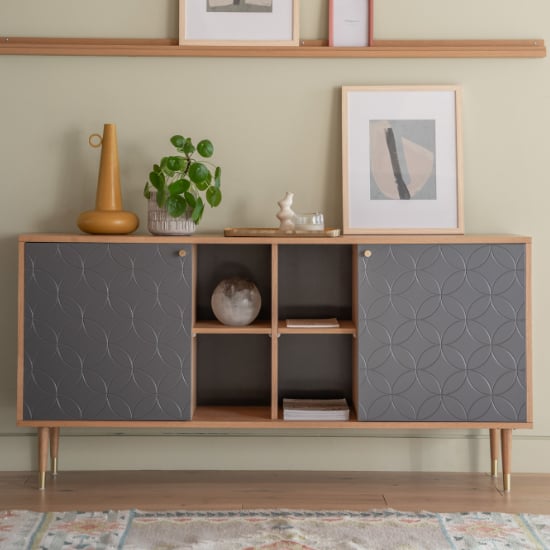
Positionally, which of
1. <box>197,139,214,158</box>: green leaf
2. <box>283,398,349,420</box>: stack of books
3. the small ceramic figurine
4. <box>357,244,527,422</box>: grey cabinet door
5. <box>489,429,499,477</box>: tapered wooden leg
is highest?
<box>197,139,214,158</box>: green leaf

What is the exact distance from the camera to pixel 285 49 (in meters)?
3.28

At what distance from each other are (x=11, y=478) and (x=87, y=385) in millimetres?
580

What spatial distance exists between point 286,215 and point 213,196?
28 centimetres

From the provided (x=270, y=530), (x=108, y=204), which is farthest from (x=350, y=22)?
(x=270, y=530)

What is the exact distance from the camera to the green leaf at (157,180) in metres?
3.08

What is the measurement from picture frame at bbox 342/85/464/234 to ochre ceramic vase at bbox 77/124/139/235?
33.8 inches

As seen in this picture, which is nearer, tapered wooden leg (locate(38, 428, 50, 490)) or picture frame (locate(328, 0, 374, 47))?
tapered wooden leg (locate(38, 428, 50, 490))

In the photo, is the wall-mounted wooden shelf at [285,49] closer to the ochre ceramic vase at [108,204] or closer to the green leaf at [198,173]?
the ochre ceramic vase at [108,204]

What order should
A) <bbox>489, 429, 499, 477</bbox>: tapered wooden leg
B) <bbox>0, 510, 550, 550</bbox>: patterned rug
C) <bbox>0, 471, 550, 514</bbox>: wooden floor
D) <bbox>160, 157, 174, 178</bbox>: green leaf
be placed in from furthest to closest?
1. <bbox>489, 429, 499, 477</bbox>: tapered wooden leg
2. <bbox>160, 157, 174, 178</bbox>: green leaf
3. <bbox>0, 471, 550, 514</bbox>: wooden floor
4. <bbox>0, 510, 550, 550</bbox>: patterned rug

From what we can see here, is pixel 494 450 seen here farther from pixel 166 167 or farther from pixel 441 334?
pixel 166 167

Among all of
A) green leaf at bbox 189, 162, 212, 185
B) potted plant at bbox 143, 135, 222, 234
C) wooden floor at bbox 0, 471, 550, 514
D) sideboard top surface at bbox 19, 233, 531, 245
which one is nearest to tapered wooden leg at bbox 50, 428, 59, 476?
wooden floor at bbox 0, 471, 550, 514

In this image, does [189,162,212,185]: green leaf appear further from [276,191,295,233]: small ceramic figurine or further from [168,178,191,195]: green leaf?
[276,191,295,233]: small ceramic figurine

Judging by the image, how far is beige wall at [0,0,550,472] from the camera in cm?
331

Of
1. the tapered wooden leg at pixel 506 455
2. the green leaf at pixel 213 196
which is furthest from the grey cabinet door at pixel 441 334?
the green leaf at pixel 213 196
